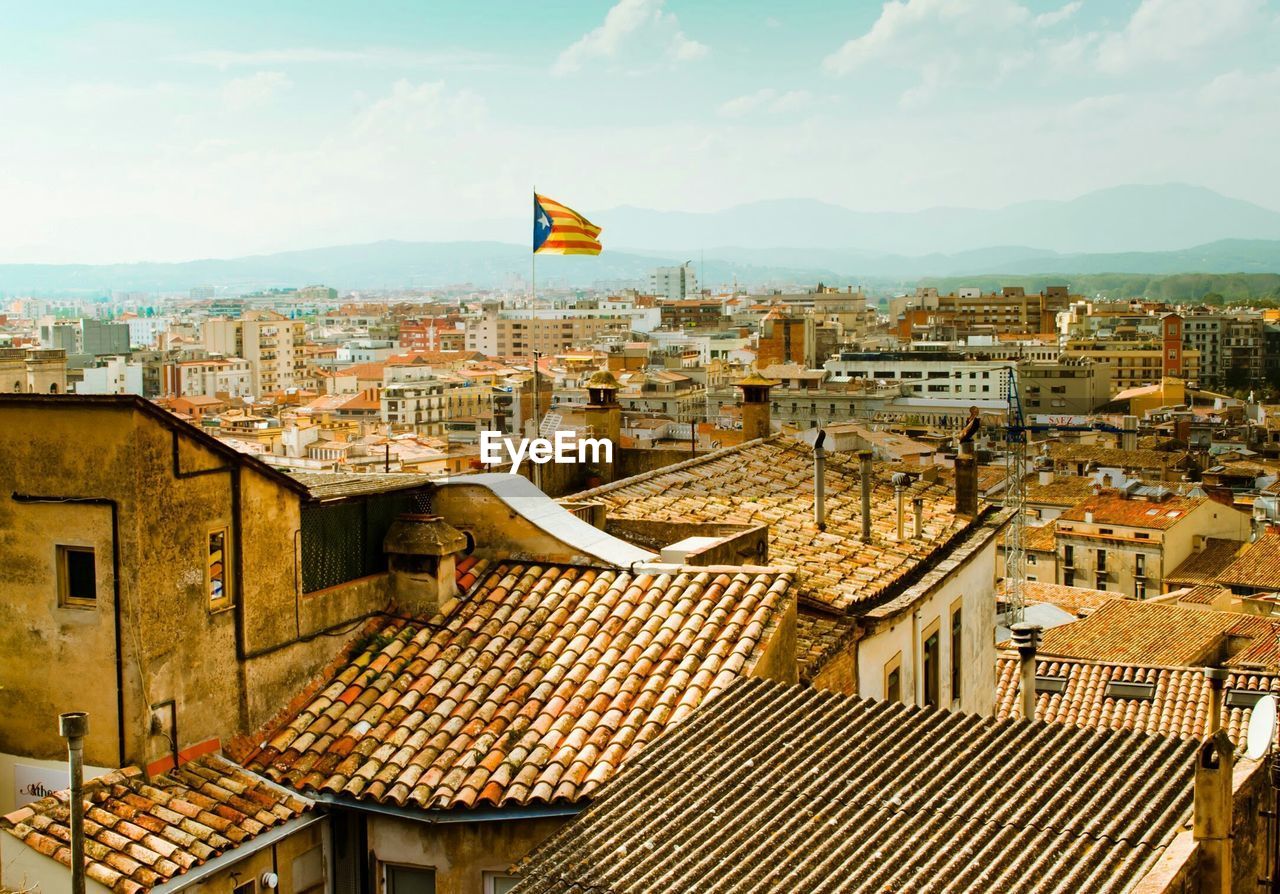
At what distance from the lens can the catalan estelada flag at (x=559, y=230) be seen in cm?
1716

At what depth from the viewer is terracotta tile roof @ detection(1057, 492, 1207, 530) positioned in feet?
152

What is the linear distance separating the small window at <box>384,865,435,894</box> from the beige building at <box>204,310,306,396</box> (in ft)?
502

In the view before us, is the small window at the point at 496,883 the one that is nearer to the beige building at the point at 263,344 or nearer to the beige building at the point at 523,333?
the beige building at the point at 263,344

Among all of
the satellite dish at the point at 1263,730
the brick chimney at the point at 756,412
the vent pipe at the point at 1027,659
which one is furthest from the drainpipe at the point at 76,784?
the brick chimney at the point at 756,412

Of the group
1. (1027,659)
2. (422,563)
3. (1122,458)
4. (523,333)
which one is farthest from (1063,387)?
(422,563)

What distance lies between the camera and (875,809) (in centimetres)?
623

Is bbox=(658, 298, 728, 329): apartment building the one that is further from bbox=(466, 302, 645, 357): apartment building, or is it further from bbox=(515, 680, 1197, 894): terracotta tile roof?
bbox=(515, 680, 1197, 894): terracotta tile roof

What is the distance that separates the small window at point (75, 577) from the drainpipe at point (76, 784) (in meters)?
1.26

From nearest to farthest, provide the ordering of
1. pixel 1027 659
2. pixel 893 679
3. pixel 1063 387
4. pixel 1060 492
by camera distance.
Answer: pixel 1027 659 < pixel 893 679 < pixel 1060 492 < pixel 1063 387

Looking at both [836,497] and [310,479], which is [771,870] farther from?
[836,497]

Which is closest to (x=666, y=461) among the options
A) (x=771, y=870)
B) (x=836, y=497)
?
(x=836, y=497)

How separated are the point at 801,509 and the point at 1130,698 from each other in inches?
251

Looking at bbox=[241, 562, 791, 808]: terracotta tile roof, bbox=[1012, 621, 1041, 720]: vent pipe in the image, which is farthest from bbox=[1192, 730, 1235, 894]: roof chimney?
bbox=[1012, 621, 1041, 720]: vent pipe
